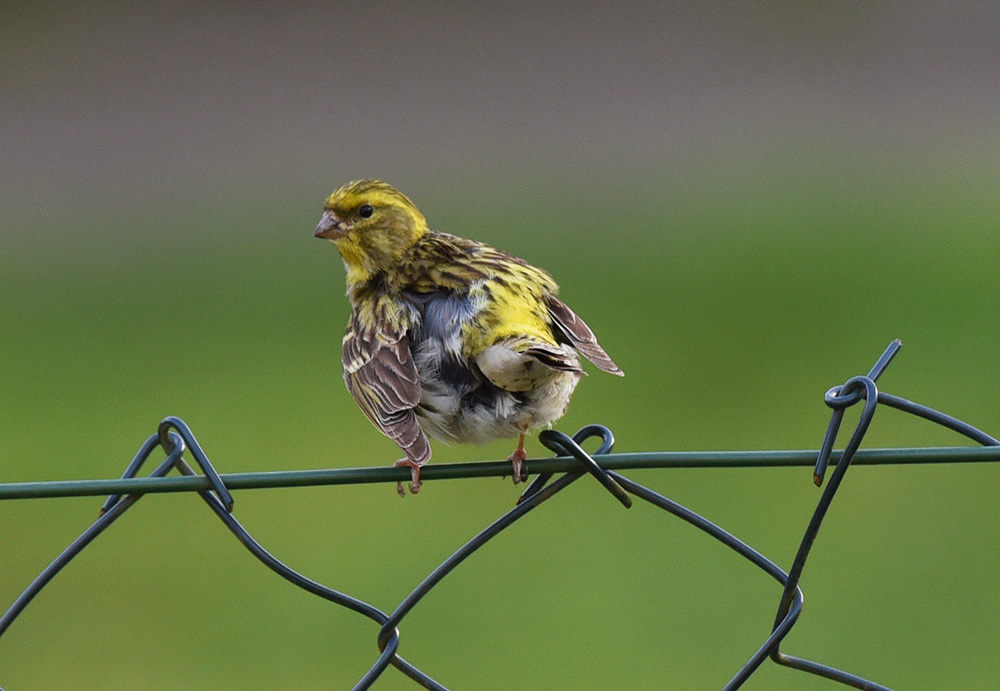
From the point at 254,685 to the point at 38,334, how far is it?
6.02 metres

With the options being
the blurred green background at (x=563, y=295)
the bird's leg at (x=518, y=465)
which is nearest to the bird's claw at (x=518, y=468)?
the bird's leg at (x=518, y=465)

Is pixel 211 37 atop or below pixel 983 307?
below

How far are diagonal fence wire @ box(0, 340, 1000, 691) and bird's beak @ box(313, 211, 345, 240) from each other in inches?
74.0

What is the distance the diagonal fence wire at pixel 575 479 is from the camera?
9.82 feet

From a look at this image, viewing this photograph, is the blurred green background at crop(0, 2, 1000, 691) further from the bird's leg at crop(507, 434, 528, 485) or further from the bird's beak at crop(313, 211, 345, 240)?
the bird's leg at crop(507, 434, 528, 485)

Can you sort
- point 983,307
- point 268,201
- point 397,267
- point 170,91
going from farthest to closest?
point 170,91 < point 268,201 < point 983,307 < point 397,267

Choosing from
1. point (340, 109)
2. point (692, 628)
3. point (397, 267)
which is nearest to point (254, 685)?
point (692, 628)

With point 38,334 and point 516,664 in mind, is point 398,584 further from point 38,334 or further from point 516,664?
point 38,334

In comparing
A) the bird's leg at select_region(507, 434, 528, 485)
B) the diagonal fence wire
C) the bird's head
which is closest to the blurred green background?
the bird's head

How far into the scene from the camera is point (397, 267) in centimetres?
486

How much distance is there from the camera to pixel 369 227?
16.4 feet

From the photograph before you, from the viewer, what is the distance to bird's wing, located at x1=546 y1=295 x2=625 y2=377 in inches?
163

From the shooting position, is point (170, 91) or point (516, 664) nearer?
point (516, 664)

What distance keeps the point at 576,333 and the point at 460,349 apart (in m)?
0.37
